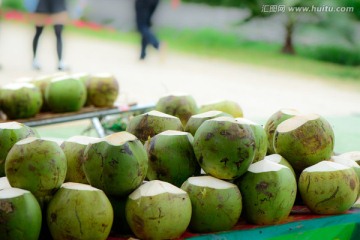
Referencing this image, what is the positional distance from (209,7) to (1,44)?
4278mm

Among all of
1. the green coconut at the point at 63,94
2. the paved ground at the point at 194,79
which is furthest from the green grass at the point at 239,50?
the green coconut at the point at 63,94

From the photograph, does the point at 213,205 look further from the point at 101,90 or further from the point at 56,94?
the point at 101,90

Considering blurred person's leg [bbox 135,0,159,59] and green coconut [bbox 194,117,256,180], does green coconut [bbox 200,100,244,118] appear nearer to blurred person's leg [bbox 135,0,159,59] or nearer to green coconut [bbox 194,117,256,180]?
green coconut [bbox 194,117,256,180]

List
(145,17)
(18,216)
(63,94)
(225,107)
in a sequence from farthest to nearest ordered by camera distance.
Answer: (145,17) → (63,94) → (225,107) → (18,216)

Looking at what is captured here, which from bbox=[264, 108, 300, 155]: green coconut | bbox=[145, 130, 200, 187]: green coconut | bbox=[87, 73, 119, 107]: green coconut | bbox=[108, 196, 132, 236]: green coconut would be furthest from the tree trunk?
bbox=[108, 196, 132, 236]: green coconut

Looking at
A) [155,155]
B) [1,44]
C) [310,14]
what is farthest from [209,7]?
[155,155]

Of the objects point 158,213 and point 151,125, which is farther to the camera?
point 151,125

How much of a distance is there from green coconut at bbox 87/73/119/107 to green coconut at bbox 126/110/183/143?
1.85 meters

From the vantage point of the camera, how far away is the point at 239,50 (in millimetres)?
12609

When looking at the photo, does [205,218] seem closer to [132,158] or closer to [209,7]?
[132,158]

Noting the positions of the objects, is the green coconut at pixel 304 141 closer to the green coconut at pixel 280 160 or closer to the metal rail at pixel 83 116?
the green coconut at pixel 280 160

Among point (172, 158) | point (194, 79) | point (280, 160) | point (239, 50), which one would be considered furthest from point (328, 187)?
point (239, 50)

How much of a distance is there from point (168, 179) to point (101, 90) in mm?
2065

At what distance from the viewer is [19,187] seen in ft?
5.13
